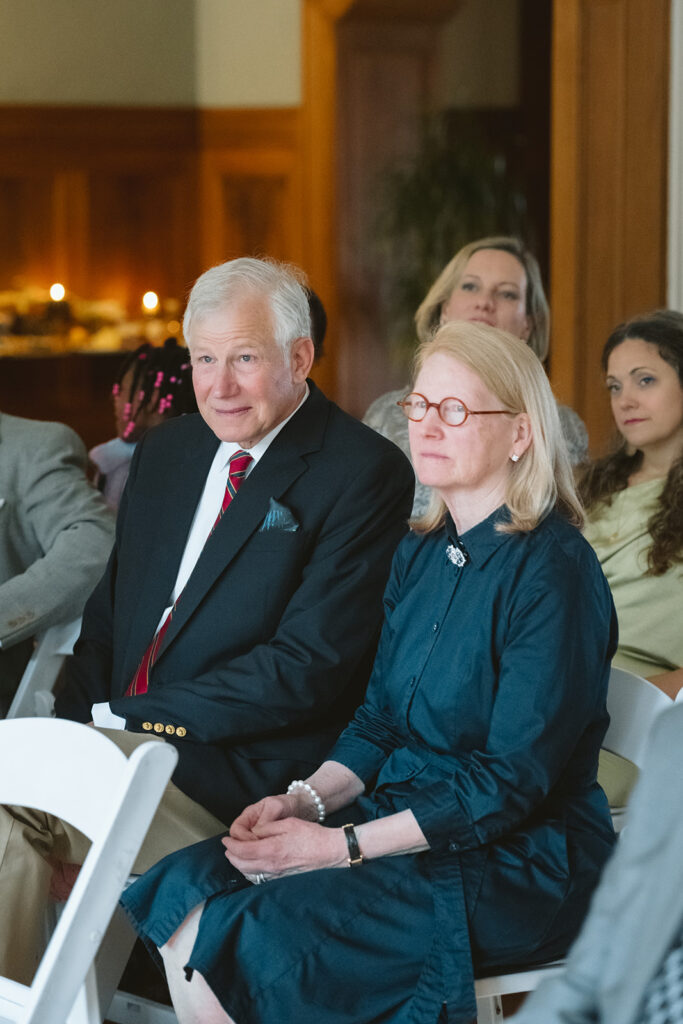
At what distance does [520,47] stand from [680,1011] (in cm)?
708

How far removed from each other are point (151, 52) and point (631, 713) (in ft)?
23.0

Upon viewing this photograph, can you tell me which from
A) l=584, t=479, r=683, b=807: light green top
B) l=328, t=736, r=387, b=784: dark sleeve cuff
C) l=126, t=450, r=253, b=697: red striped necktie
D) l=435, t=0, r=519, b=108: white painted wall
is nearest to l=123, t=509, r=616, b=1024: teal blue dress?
l=328, t=736, r=387, b=784: dark sleeve cuff

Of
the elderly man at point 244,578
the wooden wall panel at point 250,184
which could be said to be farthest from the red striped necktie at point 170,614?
the wooden wall panel at point 250,184

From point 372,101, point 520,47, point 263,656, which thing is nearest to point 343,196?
point 372,101

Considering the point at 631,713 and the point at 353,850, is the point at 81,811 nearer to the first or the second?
the point at 353,850

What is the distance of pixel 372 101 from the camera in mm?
7023

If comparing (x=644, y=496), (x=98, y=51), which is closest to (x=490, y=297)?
(x=644, y=496)

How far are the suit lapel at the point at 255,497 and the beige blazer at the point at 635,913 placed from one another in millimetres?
1202

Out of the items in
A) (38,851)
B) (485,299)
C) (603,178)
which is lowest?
(38,851)

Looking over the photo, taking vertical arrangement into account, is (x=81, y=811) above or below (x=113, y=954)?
above

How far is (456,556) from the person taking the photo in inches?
71.7

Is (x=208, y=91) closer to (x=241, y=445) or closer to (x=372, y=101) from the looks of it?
(x=372, y=101)

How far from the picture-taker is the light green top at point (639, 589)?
2.57 metres

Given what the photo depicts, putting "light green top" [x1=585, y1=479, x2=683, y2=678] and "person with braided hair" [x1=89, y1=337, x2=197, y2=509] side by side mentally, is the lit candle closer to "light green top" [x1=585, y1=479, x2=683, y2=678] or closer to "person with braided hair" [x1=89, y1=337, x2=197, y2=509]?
A: "person with braided hair" [x1=89, y1=337, x2=197, y2=509]
